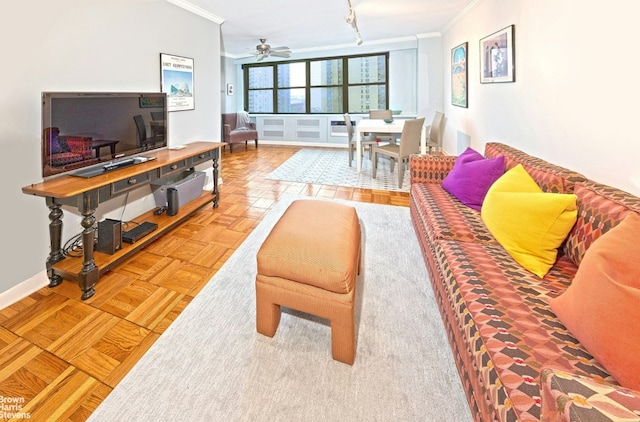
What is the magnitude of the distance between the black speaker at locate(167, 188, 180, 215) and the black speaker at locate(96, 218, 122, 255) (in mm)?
717

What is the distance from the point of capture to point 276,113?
8594 millimetres

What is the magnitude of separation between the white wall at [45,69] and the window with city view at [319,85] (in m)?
5.25

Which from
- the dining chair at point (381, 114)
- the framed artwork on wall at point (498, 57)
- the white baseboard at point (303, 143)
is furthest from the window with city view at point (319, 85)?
the framed artwork on wall at point (498, 57)

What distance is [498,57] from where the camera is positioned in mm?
3195

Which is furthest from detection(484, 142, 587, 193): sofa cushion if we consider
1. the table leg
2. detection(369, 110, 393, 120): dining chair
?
detection(369, 110, 393, 120): dining chair

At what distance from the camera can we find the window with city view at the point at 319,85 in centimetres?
746

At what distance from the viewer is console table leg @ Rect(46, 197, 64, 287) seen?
1.92m

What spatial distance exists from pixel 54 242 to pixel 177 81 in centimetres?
205

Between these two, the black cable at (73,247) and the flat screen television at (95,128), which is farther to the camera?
the black cable at (73,247)

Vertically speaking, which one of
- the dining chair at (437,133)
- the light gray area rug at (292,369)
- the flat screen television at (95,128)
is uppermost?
the dining chair at (437,133)

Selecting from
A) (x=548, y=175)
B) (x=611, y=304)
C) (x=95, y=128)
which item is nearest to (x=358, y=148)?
(x=548, y=175)

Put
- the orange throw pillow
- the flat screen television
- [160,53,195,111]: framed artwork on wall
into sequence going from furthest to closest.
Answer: [160,53,195,111]: framed artwork on wall
the flat screen television
the orange throw pillow

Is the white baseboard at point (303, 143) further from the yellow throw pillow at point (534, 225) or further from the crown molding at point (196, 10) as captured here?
the yellow throw pillow at point (534, 225)

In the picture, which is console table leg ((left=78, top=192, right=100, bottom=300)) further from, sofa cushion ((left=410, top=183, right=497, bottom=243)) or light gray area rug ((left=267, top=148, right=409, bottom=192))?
light gray area rug ((left=267, top=148, right=409, bottom=192))
